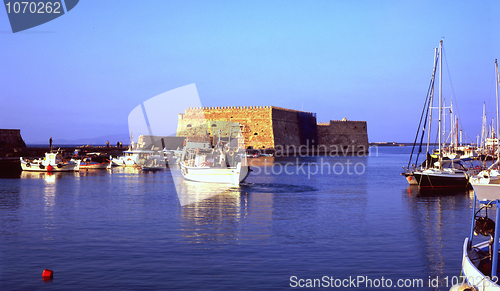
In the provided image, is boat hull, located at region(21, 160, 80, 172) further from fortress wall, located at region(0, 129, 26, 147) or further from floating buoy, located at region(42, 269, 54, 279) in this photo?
floating buoy, located at region(42, 269, 54, 279)

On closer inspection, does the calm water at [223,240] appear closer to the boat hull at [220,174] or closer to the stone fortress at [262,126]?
the boat hull at [220,174]

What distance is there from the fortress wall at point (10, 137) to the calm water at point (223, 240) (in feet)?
136

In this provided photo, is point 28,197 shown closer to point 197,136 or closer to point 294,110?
point 197,136

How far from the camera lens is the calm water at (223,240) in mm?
9469

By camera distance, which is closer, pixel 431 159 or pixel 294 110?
pixel 431 159

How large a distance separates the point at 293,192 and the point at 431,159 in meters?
8.26

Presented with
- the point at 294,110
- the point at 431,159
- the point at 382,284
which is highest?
the point at 294,110

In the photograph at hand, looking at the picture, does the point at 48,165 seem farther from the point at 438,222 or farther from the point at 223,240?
the point at 438,222

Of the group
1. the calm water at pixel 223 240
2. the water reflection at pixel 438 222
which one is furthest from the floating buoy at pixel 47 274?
the water reflection at pixel 438 222

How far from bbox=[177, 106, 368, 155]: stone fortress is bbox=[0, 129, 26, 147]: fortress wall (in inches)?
944

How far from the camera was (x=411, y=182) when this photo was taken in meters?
28.2

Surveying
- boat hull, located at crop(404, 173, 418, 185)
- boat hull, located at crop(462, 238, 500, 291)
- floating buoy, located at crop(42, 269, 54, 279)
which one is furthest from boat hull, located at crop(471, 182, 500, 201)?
floating buoy, located at crop(42, 269, 54, 279)

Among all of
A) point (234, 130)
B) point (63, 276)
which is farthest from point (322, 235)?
point (234, 130)

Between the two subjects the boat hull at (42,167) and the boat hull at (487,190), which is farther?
the boat hull at (42,167)
